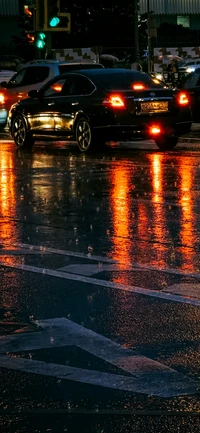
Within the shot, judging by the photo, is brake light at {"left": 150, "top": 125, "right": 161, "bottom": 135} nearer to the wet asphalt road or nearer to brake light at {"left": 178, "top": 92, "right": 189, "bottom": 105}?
brake light at {"left": 178, "top": 92, "right": 189, "bottom": 105}

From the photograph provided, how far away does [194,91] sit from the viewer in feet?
88.1

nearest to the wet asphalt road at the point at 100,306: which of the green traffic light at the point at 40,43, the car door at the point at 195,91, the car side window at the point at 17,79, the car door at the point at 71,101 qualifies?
the car door at the point at 71,101

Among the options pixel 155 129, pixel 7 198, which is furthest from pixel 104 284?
pixel 155 129

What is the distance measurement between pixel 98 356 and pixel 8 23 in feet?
232

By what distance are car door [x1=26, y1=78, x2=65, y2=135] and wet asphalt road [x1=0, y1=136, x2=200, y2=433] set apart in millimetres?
6365

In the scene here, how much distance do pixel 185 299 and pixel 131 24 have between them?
55451mm

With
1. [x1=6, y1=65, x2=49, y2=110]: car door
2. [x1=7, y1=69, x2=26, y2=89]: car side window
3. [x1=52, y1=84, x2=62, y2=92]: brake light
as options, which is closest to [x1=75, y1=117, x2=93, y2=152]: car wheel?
[x1=52, y1=84, x2=62, y2=92]: brake light

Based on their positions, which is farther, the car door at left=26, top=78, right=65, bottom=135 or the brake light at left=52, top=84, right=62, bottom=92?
the brake light at left=52, top=84, right=62, bottom=92

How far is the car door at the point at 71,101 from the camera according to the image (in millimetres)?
20891

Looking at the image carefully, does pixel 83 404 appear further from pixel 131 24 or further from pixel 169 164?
pixel 131 24

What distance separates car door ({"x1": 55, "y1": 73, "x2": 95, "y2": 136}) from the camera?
2089 centimetres

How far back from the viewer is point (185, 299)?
25.9 ft

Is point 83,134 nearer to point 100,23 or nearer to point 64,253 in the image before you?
point 64,253

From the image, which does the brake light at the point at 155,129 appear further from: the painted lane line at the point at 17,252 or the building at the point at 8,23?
the building at the point at 8,23
